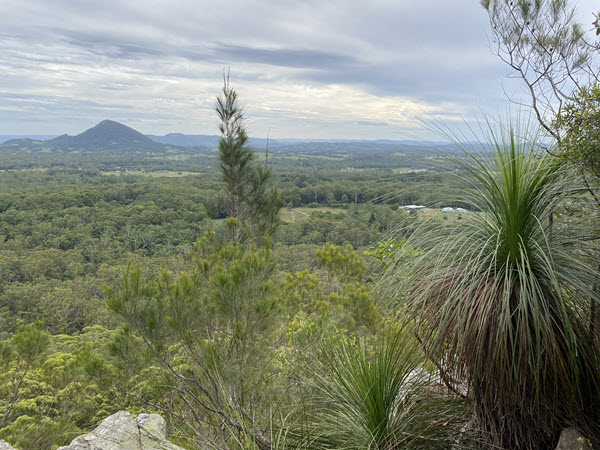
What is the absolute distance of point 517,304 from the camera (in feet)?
4.96

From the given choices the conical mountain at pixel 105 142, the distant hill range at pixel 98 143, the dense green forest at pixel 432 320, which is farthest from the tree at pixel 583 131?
the conical mountain at pixel 105 142

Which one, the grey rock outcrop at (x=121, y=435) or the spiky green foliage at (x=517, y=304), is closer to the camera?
the spiky green foliage at (x=517, y=304)

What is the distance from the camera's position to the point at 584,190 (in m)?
1.66

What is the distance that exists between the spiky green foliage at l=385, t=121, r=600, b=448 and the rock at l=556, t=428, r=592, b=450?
0.04 m

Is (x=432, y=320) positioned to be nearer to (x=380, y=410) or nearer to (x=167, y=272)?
(x=380, y=410)

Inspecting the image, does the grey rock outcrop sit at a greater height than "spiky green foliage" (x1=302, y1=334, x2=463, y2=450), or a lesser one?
lesser

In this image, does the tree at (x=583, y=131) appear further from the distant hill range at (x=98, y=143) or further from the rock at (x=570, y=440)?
the distant hill range at (x=98, y=143)

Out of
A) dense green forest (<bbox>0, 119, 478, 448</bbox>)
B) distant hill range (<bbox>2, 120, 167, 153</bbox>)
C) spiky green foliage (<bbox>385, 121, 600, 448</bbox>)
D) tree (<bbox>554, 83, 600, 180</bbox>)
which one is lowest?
dense green forest (<bbox>0, 119, 478, 448</bbox>)

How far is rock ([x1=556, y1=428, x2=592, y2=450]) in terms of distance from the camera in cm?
154

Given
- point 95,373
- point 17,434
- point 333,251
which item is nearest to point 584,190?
point 95,373

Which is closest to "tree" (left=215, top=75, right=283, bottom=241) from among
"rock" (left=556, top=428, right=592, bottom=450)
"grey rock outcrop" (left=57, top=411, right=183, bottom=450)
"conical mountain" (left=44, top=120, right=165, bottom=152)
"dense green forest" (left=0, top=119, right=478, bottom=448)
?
"dense green forest" (left=0, top=119, right=478, bottom=448)

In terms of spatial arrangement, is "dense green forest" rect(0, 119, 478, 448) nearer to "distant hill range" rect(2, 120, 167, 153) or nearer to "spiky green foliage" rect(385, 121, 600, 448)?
"spiky green foliage" rect(385, 121, 600, 448)

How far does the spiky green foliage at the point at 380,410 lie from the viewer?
1.62 metres

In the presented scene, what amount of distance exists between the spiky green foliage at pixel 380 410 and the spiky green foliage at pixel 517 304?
20 cm
